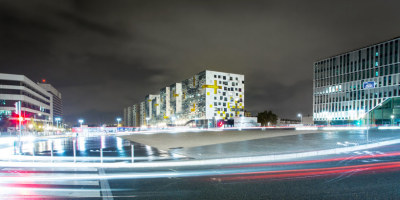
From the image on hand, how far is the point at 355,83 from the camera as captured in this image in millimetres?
86000

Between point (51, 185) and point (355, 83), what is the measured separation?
9980cm

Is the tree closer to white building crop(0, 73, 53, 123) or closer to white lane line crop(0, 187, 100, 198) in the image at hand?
white building crop(0, 73, 53, 123)

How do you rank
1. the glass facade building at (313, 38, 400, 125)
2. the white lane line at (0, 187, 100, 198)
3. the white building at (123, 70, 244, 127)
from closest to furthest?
the white lane line at (0, 187, 100, 198) → the glass facade building at (313, 38, 400, 125) → the white building at (123, 70, 244, 127)

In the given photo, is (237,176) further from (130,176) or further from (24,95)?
(24,95)

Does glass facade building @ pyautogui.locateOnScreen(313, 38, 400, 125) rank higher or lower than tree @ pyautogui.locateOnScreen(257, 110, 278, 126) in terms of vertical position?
higher

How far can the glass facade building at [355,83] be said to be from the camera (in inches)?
3012

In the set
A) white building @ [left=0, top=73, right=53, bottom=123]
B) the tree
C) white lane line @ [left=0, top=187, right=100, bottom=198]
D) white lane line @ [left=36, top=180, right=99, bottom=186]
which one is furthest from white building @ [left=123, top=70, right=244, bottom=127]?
white lane line @ [left=0, top=187, right=100, bottom=198]

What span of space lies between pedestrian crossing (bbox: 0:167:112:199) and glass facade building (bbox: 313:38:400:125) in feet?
269

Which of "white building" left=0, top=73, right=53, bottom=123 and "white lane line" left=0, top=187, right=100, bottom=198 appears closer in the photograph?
"white lane line" left=0, top=187, right=100, bottom=198

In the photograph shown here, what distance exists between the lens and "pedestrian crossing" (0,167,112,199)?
265 inches

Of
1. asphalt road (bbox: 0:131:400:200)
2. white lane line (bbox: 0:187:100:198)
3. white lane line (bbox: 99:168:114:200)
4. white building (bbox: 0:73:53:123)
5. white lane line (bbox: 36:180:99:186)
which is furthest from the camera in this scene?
white building (bbox: 0:73:53:123)

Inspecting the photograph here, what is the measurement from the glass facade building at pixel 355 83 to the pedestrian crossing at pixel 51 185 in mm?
82017

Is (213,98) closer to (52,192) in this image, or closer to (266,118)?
(266,118)

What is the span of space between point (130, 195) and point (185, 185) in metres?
1.82
